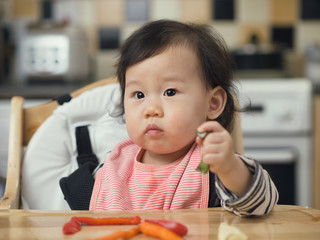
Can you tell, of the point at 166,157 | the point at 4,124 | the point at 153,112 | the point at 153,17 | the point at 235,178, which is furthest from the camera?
the point at 153,17

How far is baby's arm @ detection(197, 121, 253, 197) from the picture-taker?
78 cm

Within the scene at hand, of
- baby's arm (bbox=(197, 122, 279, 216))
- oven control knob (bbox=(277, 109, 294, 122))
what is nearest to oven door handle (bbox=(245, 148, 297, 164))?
oven control knob (bbox=(277, 109, 294, 122))

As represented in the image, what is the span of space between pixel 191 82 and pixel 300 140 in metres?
1.37

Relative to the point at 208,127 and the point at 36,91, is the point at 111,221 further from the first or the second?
the point at 36,91

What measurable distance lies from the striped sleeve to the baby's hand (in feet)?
0.25

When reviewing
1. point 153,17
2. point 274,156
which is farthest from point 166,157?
point 153,17

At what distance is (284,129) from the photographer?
7.47 feet

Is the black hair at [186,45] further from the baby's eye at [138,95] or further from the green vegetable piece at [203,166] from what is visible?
the green vegetable piece at [203,166]

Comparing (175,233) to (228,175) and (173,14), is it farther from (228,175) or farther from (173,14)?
(173,14)

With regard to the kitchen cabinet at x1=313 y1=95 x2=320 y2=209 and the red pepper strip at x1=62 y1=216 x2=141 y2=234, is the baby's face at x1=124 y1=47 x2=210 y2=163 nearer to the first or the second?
the red pepper strip at x1=62 y1=216 x2=141 y2=234

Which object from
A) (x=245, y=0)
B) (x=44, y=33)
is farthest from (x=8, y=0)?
(x=245, y=0)

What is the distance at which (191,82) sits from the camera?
40.7 inches

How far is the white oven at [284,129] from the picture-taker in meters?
2.26

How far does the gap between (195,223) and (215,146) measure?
0.41ft
